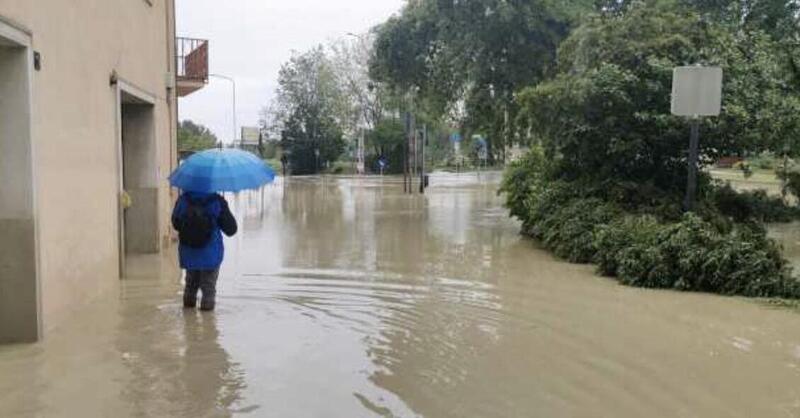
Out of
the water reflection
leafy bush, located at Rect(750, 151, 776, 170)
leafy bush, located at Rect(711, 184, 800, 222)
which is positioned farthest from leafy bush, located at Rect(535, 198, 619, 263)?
the water reflection

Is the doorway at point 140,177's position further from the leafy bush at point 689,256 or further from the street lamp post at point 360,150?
the street lamp post at point 360,150

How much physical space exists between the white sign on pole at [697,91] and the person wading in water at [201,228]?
5870mm

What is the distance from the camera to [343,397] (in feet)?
18.9

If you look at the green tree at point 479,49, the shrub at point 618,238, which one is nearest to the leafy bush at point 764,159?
the shrub at point 618,238

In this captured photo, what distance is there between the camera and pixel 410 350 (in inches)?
281

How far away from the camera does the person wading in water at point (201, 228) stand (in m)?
8.19

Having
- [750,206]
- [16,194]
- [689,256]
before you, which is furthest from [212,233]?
[750,206]

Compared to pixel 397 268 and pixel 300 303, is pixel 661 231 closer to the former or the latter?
pixel 397 268

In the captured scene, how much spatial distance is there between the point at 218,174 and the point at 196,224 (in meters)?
0.55

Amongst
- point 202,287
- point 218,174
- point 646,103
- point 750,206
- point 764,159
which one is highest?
point 646,103

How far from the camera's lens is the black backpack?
8.17 m

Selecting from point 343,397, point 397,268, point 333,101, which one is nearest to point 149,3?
point 397,268

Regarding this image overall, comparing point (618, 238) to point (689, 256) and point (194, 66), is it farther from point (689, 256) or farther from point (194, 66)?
point (194, 66)

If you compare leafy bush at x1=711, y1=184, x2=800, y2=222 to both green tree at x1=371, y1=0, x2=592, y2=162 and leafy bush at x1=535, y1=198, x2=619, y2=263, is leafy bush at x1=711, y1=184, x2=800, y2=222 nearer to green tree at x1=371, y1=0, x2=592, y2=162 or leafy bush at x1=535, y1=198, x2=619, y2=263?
leafy bush at x1=535, y1=198, x2=619, y2=263
